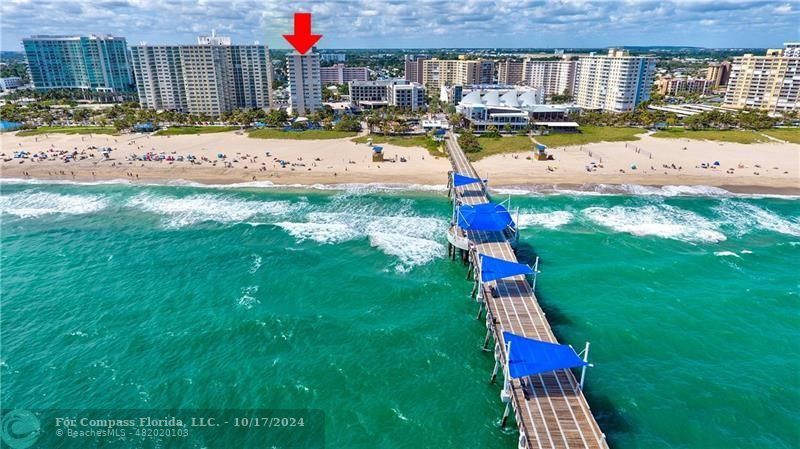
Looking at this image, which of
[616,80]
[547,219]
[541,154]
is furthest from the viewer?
[616,80]

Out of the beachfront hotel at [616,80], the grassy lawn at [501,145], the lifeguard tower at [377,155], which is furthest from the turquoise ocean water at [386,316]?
the beachfront hotel at [616,80]

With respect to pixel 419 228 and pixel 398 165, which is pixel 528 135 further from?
pixel 419 228

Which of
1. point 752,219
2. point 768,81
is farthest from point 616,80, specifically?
point 752,219

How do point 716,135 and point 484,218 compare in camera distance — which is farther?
point 716,135

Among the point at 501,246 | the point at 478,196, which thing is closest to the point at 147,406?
the point at 501,246

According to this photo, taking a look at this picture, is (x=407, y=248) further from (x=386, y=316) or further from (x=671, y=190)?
(x=671, y=190)

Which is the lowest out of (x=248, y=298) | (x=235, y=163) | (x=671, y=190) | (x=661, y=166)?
(x=248, y=298)

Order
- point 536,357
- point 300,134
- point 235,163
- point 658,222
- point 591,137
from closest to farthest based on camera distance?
point 536,357, point 658,222, point 235,163, point 591,137, point 300,134
